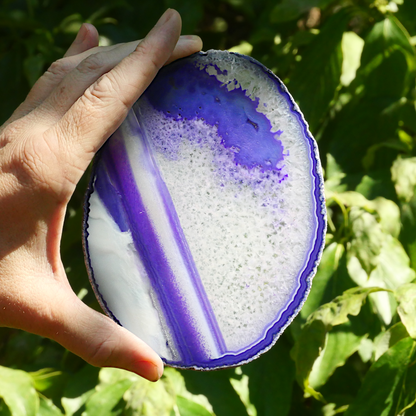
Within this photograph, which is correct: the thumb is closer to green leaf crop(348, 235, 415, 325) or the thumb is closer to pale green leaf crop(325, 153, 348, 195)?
green leaf crop(348, 235, 415, 325)

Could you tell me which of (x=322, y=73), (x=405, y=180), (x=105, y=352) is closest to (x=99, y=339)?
(x=105, y=352)

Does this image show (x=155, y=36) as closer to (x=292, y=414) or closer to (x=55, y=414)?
(x=55, y=414)

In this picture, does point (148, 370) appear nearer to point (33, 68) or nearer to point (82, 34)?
point (82, 34)

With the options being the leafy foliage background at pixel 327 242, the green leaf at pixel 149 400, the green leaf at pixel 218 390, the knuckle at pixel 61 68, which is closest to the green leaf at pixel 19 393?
the leafy foliage background at pixel 327 242

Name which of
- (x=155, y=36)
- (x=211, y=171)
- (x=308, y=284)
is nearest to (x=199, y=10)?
(x=155, y=36)

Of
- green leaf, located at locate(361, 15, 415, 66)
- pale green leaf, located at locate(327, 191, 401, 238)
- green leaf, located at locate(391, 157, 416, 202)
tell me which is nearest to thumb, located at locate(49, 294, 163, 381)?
pale green leaf, located at locate(327, 191, 401, 238)

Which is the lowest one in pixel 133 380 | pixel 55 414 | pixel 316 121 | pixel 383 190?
pixel 55 414

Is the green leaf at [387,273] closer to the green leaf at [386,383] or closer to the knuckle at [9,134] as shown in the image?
the green leaf at [386,383]
